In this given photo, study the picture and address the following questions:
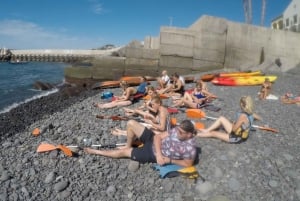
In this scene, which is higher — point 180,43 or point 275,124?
point 180,43

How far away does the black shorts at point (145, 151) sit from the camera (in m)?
6.20

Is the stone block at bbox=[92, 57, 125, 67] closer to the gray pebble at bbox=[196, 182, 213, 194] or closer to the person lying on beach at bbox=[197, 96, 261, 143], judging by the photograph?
the person lying on beach at bbox=[197, 96, 261, 143]

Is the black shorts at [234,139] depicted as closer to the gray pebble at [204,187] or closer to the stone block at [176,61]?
the gray pebble at [204,187]

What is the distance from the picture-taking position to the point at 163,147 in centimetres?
610

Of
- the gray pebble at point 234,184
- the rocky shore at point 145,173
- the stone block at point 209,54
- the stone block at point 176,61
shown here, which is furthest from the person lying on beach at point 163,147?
the stone block at point 209,54

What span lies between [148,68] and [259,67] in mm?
6673

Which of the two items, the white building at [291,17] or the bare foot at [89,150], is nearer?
the bare foot at [89,150]

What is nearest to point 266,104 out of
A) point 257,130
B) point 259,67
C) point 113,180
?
point 257,130

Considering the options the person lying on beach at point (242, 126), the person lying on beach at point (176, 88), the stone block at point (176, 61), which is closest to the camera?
the person lying on beach at point (242, 126)

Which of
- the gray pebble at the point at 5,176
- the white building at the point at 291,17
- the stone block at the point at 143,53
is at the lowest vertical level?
the gray pebble at the point at 5,176

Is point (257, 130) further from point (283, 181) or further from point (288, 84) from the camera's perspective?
point (288, 84)

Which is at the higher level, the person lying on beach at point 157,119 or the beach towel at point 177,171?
the person lying on beach at point 157,119

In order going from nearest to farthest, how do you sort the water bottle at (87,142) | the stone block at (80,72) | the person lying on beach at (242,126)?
the person lying on beach at (242,126) < the water bottle at (87,142) < the stone block at (80,72)

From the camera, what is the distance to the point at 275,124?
351 inches
